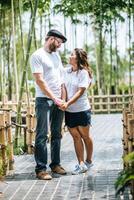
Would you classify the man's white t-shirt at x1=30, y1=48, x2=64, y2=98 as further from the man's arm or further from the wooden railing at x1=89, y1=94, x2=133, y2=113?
the wooden railing at x1=89, y1=94, x2=133, y2=113

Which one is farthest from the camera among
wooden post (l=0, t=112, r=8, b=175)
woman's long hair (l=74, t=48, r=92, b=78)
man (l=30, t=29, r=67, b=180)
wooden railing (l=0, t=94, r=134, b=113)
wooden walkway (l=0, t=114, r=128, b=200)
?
wooden railing (l=0, t=94, r=134, b=113)

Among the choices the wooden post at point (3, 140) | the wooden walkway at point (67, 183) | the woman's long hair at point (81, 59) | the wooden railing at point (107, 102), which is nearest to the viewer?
the wooden walkway at point (67, 183)

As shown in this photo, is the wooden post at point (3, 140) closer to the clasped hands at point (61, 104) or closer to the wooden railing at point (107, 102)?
the clasped hands at point (61, 104)

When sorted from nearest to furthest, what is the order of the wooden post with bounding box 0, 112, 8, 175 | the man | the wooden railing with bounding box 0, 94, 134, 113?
the man < the wooden post with bounding box 0, 112, 8, 175 < the wooden railing with bounding box 0, 94, 134, 113

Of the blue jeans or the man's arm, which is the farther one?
the man's arm

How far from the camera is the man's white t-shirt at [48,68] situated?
5.99 m

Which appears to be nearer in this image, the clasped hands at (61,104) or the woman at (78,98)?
the clasped hands at (61,104)

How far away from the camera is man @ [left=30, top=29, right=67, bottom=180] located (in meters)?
5.98

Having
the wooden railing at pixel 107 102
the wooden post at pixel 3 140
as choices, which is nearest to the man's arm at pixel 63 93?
the wooden post at pixel 3 140

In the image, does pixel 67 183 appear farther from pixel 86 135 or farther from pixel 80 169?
pixel 86 135

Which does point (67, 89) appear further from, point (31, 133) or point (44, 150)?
point (31, 133)

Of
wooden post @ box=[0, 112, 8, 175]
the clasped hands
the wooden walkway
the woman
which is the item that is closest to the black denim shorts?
the woman

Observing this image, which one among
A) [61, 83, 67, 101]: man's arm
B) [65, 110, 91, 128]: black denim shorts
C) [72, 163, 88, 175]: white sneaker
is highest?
[61, 83, 67, 101]: man's arm

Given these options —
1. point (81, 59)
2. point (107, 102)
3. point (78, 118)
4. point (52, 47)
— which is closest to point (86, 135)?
point (78, 118)
